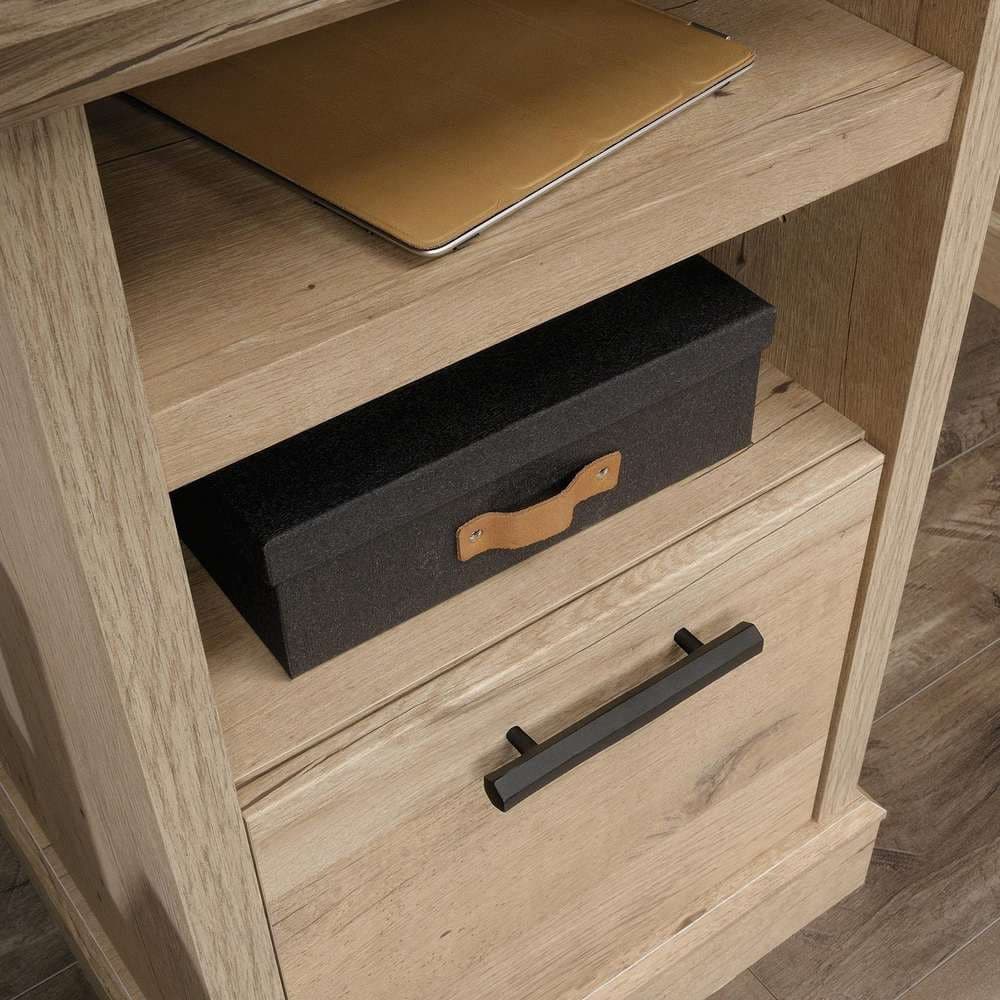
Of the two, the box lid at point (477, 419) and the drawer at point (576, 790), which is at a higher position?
the box lid at point (477, 419)

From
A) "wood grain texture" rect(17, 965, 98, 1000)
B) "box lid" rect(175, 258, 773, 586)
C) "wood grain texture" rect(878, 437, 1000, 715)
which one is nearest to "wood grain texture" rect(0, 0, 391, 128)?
"box lid" rect(175, 258, 773, 586)

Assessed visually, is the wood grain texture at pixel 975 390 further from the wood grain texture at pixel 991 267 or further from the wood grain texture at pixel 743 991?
the wood grain texture at pixel 743 991

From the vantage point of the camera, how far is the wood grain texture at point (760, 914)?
98cm

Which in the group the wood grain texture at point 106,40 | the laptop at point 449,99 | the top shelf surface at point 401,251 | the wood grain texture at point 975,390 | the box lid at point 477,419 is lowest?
the wood grain texture at point 975,390

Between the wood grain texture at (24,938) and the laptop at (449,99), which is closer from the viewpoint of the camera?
the laptop at (449,99)

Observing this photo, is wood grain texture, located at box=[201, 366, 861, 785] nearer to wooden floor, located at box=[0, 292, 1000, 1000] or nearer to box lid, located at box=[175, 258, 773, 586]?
box lid, located at box=[175, 258, 773, 586]

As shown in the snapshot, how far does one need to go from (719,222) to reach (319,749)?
313mm

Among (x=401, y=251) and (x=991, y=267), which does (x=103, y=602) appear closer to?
(x=401, y=251)

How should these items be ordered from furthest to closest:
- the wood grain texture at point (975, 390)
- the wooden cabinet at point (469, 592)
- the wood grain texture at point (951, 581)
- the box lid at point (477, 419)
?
the wood grain texture at point (975, 390) < the wood grain texture at point (951, 581) < the box lid at point (477, 419) < the wooden cabinet at point (469, 592)

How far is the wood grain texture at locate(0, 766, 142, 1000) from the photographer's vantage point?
99cm

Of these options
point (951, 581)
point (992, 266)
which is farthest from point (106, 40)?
point (992, 266)

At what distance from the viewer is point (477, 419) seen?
27.0 inches

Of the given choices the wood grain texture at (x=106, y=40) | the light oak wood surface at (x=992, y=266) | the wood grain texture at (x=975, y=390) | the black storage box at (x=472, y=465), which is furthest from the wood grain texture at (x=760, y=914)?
the light oak wood surface at (x=992, y=266)

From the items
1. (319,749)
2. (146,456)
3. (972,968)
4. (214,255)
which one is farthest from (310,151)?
(972,968)
